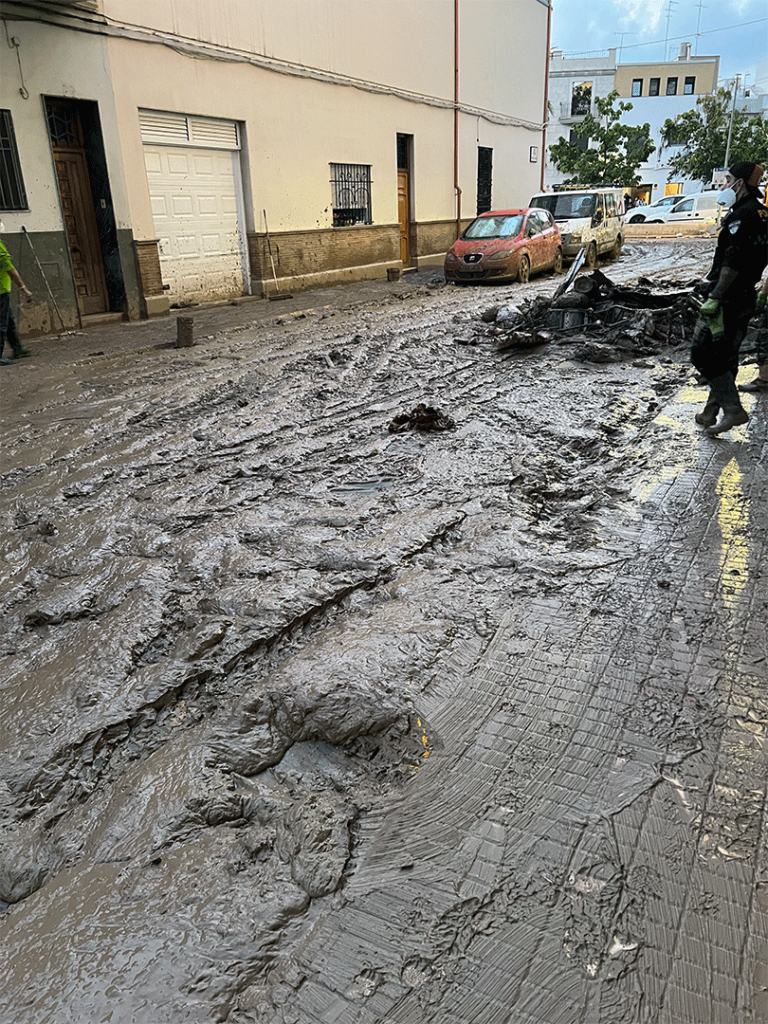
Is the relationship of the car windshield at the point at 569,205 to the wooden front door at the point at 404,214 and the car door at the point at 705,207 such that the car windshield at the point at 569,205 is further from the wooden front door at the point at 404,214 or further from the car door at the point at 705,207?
the car door at the point at 705,207

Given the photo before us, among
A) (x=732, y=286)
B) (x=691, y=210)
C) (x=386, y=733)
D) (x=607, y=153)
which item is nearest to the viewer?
(x=386, y=733)

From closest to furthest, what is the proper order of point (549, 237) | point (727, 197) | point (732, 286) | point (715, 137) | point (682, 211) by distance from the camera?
point (732, 286) → point (727, 197) → point (549, 237) → point (682, 211) → point (715, 137)

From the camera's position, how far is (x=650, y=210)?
30.5m

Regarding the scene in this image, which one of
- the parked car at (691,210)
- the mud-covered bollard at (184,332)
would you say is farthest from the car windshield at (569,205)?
the mud-covered bollard at (184,332)

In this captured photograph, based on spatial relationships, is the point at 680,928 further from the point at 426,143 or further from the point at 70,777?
the point at 426,143

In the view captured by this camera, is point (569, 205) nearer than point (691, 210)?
Yes

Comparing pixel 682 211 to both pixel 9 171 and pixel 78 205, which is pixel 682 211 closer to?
pixel 78 205

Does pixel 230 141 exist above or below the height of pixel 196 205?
above

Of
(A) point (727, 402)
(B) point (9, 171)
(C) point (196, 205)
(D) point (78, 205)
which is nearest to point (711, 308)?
(A) point (727, 402)

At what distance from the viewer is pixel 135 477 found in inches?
198

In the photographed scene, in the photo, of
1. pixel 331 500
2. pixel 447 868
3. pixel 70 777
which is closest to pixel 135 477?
pixel 331 500

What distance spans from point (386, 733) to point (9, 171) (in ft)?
35.0

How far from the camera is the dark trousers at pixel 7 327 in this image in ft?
28.8

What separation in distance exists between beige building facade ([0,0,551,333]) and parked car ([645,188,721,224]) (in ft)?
33.2
